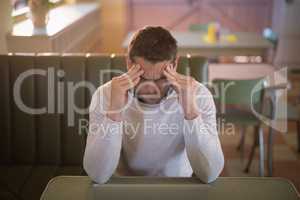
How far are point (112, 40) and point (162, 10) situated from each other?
2.64 ft

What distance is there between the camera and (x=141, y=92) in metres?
1.63

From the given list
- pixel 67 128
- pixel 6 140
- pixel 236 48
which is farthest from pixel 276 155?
pixel 6 140

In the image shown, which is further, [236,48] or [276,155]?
[236,48]

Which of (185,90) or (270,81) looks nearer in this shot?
(185,90)

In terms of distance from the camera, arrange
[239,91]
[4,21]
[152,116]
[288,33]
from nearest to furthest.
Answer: [152,116]
[4,21]
[239,91]
[288,33]

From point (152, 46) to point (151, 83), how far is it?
0.14m

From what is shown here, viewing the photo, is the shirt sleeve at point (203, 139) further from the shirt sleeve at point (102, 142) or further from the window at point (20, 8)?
the window at point (20, 8)

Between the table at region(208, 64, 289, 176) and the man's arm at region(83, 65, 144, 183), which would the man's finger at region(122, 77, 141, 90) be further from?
the table at region(208, 64, 289, 176)

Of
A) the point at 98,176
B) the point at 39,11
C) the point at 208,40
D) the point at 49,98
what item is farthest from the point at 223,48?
the point at 98,176

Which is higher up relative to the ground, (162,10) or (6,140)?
(162,10)

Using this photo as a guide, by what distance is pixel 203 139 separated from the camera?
5.12 ft

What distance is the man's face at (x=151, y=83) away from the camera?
60.3 inches

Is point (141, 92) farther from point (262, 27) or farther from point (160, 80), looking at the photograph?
point (262, 27)

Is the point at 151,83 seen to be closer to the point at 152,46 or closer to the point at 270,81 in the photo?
the point at 152,46
